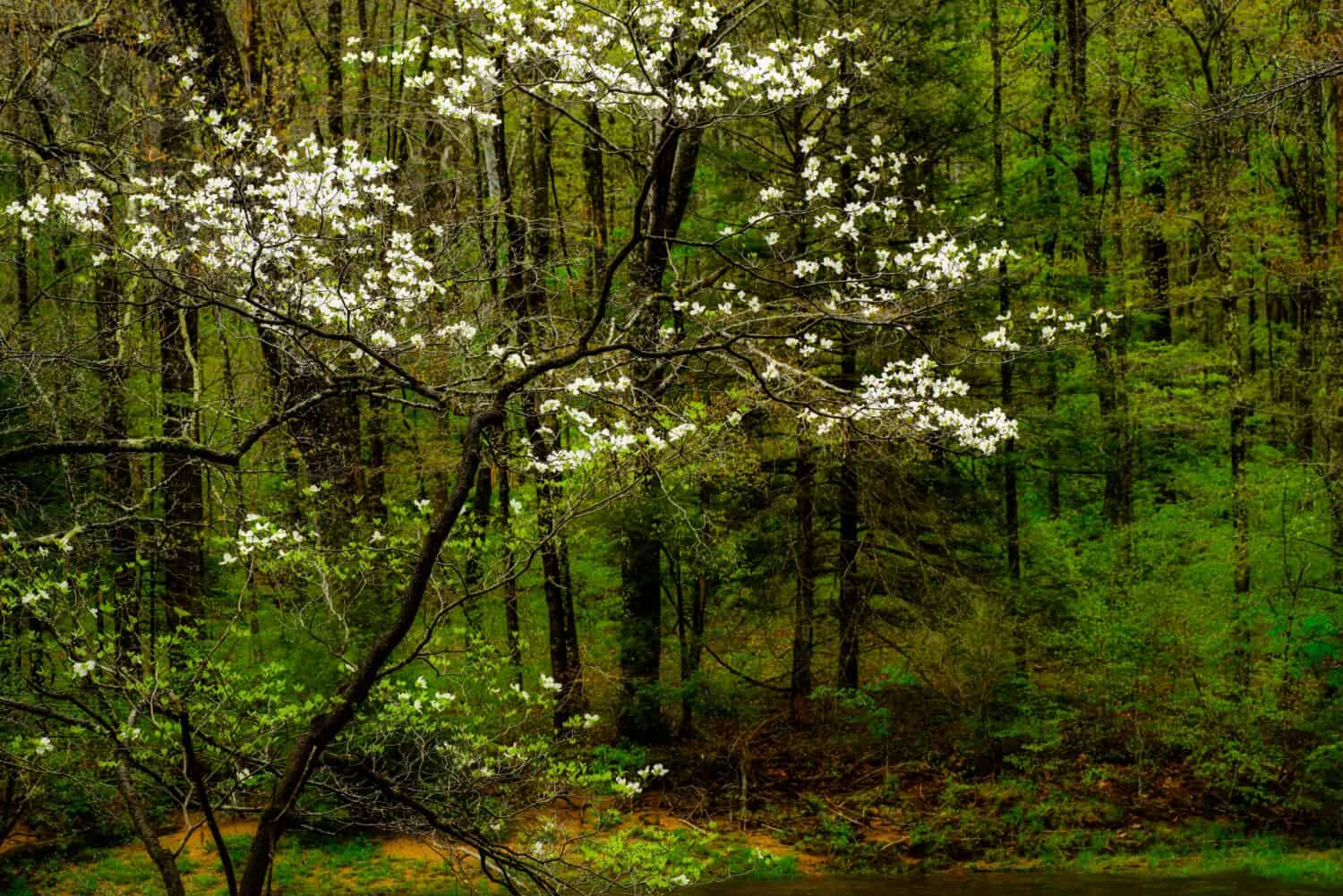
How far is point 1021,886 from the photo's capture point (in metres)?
10.6

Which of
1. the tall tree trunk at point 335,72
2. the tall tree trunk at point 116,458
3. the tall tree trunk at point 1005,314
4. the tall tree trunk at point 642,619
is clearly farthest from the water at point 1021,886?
the tall tree trunk at point 335,72

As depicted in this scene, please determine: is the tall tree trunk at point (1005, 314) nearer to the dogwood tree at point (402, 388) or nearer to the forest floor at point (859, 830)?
the dogwood tree at point (402, 388)

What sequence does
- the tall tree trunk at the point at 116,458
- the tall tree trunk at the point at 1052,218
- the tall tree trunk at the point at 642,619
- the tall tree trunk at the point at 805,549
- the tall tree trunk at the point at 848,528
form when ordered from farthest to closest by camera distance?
the tall tree trunk at the point at 1052,218 → the tall tree trunk at the point at 805,549 → the tall tree trunk at the point at 848,528 → the tall tree trunk at the point at 642,619 → the tall tree trunk at the point at 116,458

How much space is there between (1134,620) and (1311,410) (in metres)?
3.59

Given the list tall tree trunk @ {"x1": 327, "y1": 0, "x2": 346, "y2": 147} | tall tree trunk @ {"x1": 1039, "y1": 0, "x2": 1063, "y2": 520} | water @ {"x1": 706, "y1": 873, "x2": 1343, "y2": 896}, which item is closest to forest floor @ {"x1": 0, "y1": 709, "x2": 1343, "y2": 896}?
water @ {"x1": 706, "y1": 873, "x2": 1343, "y2": 896}

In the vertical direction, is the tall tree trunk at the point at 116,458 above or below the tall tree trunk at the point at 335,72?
below

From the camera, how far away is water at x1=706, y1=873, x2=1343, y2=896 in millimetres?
10188

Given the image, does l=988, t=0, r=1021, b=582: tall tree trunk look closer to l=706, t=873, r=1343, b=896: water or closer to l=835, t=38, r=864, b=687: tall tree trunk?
l=835, t=38, r=864, b=687: tall tree trunk

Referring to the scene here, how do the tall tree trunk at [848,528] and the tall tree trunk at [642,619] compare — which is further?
the tall tree trunk at [848,528]

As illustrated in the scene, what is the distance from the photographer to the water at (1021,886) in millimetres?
10188

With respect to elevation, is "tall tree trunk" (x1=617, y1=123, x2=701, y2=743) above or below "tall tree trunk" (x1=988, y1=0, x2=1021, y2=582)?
below

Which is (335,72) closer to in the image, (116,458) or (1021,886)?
(116,458)

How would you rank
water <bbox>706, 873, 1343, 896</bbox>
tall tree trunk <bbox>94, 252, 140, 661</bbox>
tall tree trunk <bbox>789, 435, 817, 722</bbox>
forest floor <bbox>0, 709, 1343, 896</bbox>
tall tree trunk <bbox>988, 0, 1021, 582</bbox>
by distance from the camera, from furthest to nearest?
tall tree trunk <bbox>988, 0, 1021, 582</bbox>
tall tree trunk <bbox>789, 435, 817, 722</bbox>
forest floor <bbox>0, 709, 1343, 896</bbox>
tall tree trunk <bbox>94, 252, 140, 661</bbox>
water <bbox>706, 873, 1343, 896</bbox>

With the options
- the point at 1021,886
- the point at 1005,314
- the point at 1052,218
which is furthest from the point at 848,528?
the point at 1052,218
